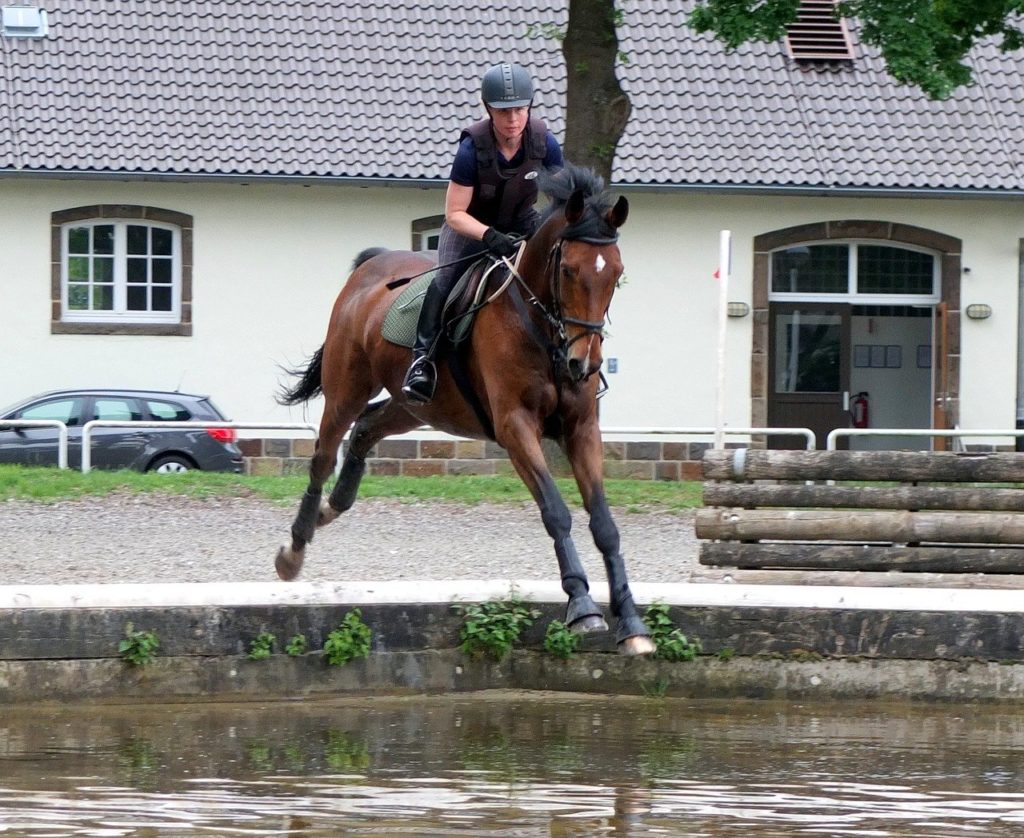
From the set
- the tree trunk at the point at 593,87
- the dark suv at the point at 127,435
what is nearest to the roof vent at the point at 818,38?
the tree trunk at the point at 593,87

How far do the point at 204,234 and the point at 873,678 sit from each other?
16647 mm

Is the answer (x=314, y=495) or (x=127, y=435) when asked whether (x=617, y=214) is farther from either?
(x=127, y=435)

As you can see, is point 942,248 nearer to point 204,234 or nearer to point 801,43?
point 801,43

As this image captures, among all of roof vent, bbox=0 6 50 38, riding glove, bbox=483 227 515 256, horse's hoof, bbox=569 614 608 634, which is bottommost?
horse's hoof, bbox=569 614 608 634

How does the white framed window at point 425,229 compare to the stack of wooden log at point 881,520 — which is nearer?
the stack of wooden log at point 881,520

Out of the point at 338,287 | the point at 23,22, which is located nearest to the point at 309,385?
the point at 338,287

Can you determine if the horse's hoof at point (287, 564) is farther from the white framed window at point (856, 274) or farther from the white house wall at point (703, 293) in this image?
the white framed window at point (856, 274)

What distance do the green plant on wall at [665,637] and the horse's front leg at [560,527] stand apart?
26 centimetres

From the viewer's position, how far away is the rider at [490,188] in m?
7.20

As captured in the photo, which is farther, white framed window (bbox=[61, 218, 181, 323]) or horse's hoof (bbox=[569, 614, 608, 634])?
white framed window (bbox=[61, 218, 181, 323])

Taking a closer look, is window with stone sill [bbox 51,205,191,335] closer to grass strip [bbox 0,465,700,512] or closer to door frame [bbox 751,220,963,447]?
grass strip [bbox 0,465,700,512]

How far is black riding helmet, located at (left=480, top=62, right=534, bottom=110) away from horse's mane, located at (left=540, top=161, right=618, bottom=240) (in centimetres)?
33

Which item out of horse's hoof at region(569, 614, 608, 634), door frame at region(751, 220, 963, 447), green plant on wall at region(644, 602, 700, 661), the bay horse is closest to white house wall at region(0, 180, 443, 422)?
door frame at region(751, 220, 963, 447)

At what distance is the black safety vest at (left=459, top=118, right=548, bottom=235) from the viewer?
24.2ft
